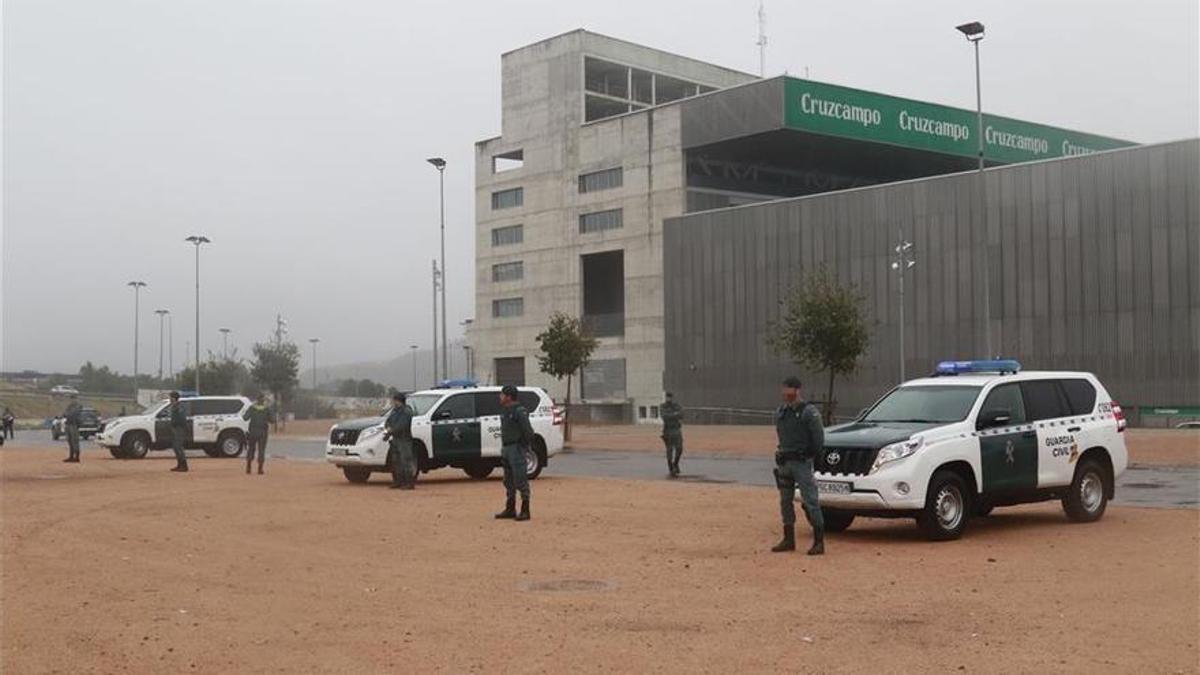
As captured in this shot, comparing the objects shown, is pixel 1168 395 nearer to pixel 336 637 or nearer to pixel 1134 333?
pixel 1134 333

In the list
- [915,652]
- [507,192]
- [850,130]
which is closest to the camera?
[915,652]

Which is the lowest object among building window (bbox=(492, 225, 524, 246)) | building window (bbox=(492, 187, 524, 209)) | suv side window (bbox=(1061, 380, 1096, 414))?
suv side window (bbox=(1061, 380, 1096, 414))

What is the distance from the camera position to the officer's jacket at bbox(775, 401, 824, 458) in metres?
12.5

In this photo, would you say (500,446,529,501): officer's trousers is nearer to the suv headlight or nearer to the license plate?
the license plate

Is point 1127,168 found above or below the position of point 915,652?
above

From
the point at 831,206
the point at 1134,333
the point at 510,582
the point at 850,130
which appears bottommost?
the point at 510,582

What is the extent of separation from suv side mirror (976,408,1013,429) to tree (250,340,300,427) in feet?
216

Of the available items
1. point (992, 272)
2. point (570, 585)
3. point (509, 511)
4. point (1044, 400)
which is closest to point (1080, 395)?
point (1044, 400)

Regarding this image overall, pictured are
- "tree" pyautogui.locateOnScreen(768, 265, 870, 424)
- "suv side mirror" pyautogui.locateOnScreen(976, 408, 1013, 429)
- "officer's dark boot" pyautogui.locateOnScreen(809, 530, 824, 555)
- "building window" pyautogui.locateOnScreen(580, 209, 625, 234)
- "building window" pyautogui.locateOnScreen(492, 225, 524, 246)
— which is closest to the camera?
"officer's dark boot" pyautogui.locateOnScreen(809, 530, 824, 555)

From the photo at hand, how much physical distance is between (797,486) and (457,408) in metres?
11.5

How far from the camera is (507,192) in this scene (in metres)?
84.2

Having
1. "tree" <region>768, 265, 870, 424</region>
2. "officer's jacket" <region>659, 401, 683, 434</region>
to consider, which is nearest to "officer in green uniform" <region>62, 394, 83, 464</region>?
"officer's jacket" <region>659, 401, 683, 434</region>

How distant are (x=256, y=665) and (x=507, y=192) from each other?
77.9 m

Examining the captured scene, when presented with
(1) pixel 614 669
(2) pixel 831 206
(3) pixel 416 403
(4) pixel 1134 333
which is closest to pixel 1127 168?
(4) pixel 1134 333
